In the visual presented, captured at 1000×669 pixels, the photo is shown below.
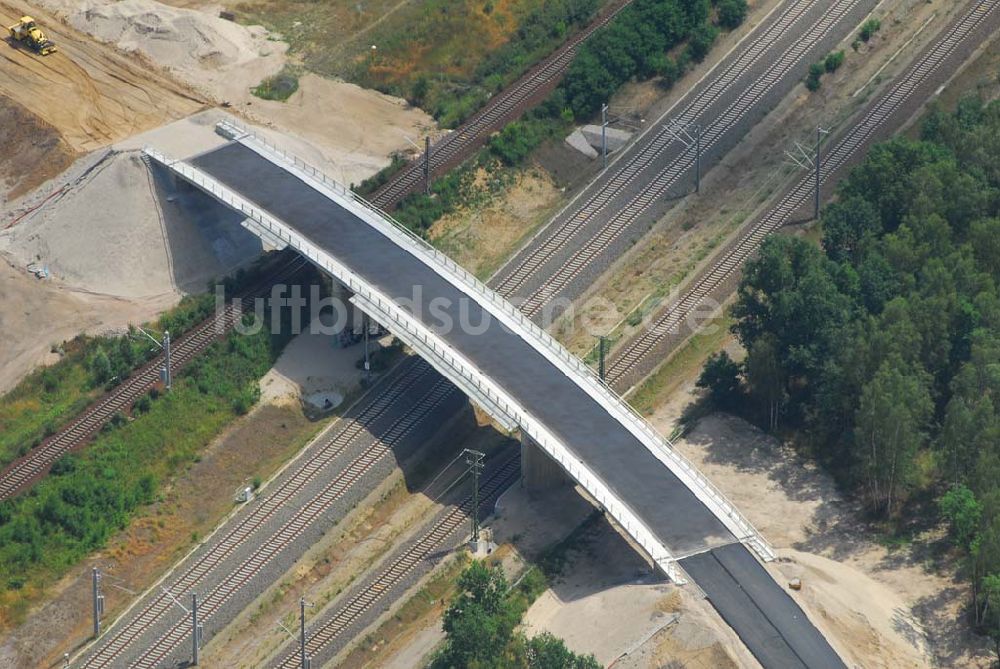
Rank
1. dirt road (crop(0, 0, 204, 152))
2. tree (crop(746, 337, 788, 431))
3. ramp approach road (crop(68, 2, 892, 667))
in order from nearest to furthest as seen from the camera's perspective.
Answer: ramp approach road (crop(68, 2, 892, 667)), tree (crop(746, 337, 788, 431)), dirt road (crop(0, 0, 204, 152))

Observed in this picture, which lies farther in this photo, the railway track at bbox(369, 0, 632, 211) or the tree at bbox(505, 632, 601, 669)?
the railway track at bbox(369, 0, 632, 211)

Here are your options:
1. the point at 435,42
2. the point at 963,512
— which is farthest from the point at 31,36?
the point at 963,512

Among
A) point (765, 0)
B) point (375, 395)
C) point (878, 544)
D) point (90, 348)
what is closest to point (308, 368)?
point (375, 395)

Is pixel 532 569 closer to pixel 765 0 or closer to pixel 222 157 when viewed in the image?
pixel 222 157

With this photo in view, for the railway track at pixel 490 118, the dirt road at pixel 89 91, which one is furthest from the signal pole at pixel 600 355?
the dirt road at pixel 89 91

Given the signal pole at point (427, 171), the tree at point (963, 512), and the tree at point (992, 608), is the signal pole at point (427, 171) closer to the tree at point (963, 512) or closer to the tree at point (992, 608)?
the tree at point (963, 512)

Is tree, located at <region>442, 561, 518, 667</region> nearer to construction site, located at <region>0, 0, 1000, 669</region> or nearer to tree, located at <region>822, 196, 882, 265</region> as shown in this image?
construction site, located at <region>0, 0, 1000, 669</region>

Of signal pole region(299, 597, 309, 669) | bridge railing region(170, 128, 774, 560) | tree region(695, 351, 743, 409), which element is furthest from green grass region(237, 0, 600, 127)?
signal pole region(299, 597, 309, 669)
